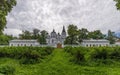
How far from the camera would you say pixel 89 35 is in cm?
9025

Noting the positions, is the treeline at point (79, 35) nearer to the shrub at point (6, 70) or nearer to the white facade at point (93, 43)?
the white facade at point (93, 43)

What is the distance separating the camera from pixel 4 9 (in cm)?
2641

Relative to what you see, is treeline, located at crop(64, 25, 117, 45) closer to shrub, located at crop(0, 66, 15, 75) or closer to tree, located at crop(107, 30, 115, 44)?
tree, located at crop(107, 30, 115, 44)

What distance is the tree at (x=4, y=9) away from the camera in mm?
25016

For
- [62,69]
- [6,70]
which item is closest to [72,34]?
[62,69]

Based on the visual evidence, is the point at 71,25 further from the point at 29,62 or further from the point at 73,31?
the point at 29,62

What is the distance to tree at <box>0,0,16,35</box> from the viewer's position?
25016 mm

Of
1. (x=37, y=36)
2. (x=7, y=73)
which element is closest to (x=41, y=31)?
(x=37, y=36)

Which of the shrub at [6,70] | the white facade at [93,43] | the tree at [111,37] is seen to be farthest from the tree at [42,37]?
the shrub at [6,70]

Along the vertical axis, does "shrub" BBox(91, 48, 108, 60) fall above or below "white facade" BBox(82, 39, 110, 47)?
below

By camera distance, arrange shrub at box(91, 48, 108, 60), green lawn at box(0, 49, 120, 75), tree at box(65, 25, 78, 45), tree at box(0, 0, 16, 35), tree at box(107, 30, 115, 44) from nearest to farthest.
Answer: green lawn at box(0, 49, 120, 75)
shrub at box(91, 48, 108, 60)
tree at box(0, 0, 16, 35)
tree at box(65, 25, 78, 45)
tree at box(107, 30, 115, 44)

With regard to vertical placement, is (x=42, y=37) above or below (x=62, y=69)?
above

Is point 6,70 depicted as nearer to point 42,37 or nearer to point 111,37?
point 42,37

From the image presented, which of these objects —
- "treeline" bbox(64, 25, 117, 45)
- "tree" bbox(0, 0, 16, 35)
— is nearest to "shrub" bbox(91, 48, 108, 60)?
"tree" bbox(0, 0, 16, 35)
